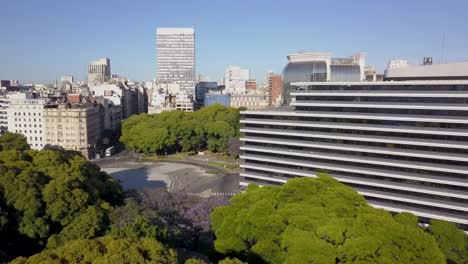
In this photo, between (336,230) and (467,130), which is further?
(467,130)

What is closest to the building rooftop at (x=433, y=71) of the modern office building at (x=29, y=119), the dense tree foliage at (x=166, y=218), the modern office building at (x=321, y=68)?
the modern office building at (x=321, y=68)

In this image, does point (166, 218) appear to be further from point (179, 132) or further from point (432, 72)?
point (179, 132)

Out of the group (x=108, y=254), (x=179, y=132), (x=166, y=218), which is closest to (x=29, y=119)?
(x=179, y=132)

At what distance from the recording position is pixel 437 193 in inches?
1709

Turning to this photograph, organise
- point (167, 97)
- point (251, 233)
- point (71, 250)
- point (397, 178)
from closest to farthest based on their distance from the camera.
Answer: point (71, 250), point (251, 233), point (397, 178), point (167, 97)

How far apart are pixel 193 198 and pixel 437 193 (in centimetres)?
2753

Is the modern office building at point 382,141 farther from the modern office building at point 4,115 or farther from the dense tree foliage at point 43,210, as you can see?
the modern office building at point 4,115

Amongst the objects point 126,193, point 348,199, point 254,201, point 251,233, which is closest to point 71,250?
point 251,233

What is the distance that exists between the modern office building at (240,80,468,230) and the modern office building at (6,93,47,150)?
59380 millimetres

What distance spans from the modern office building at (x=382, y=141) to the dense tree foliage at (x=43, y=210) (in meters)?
24.2

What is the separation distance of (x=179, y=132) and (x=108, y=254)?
76.9 meters

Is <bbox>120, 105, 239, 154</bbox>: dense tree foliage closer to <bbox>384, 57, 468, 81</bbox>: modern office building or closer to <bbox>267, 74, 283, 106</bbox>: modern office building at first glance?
<bbox>267, 74, 283, 106</bbox>: modern office building

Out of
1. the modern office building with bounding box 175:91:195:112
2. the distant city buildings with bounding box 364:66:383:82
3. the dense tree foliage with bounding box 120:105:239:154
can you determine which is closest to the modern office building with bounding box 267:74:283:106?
the modern office building with bounding box 175:91:195:112

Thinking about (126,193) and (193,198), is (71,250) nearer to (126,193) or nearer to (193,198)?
(126,193)
